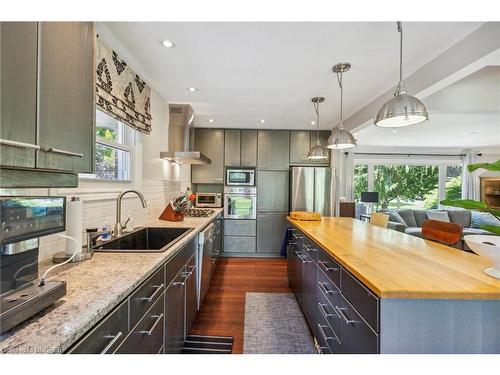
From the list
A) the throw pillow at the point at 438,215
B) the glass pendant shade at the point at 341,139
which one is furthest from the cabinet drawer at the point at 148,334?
the throw pillow at the point at 438,215

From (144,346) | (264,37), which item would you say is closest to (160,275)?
(144,346)

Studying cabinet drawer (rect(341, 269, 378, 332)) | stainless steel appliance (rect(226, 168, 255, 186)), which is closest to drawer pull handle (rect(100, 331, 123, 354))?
cabinet drawer (rect(341, 269, 378, 332))

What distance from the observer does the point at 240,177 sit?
4.48 m

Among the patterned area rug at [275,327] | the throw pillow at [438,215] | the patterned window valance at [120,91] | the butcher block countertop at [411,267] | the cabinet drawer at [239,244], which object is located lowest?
the patterned area rug at [275,327]

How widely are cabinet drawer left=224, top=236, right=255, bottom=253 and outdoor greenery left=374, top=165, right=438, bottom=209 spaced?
4173mm

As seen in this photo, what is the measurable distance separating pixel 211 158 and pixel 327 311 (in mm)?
3512

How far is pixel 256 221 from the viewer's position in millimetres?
4488

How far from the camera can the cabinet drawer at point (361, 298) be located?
3.28 ft

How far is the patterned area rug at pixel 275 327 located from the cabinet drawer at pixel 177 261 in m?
0.85

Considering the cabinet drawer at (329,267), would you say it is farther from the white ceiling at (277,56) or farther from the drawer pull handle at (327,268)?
the white ceiling at (277,56)

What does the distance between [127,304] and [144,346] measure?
1.00 ft

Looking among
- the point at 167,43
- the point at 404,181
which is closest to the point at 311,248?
the point at 167,43

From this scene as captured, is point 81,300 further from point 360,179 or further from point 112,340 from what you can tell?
point 360,179

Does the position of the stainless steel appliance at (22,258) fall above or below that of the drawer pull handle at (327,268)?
above
